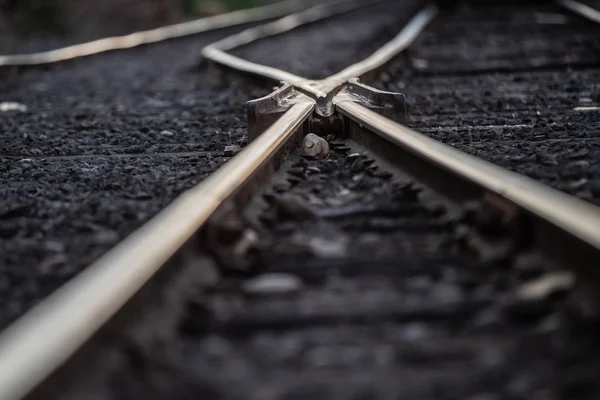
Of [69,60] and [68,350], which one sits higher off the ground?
[69,60]

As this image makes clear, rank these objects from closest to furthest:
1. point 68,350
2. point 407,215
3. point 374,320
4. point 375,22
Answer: point 68,350
point 374,320
point 407,215
point 375,22

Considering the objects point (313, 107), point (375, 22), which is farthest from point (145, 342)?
point (375, 22)

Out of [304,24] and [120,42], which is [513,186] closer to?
[120,42]

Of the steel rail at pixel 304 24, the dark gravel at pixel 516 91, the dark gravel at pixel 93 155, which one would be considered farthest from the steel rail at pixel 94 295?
the steel rail at pixel 304 24

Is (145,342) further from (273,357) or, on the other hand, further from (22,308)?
(22,308)

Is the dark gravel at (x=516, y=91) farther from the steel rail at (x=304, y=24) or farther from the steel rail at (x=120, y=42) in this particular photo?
the steel rail at (x=120, y=42)

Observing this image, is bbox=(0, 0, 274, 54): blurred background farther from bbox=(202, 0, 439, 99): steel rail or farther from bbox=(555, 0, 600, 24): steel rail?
bbox=(555, 0, 600, 24): steel rail
